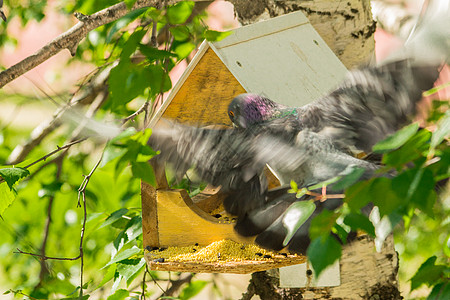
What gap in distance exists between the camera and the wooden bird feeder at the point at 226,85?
1.37 m

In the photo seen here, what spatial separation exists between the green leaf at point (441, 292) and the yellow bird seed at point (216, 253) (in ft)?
1.38

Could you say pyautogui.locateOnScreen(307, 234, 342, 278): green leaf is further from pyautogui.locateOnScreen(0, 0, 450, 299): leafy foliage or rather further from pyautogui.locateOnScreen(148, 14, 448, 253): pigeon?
pyautogui.locateOnScreen(148, 14, 448, 253): pigeon

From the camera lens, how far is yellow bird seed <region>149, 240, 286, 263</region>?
1239 millimetres

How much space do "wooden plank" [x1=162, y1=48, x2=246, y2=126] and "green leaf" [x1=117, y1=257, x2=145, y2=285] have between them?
0.39 m

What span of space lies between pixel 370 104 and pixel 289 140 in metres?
0.19

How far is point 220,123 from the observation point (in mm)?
1544

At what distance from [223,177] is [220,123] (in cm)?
28

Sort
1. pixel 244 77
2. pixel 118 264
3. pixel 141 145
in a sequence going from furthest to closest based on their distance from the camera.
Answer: pixel 118 264 → pixel 244 77 → pixel 141 145

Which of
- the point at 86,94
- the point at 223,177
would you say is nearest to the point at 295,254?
the point at 223,177

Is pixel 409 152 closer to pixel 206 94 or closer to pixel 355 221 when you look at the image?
pixel 355 221

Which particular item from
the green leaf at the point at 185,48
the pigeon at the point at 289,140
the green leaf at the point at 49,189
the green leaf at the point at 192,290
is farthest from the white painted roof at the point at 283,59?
the green leaf at the point at 49,189

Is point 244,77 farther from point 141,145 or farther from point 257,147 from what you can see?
point 141,145

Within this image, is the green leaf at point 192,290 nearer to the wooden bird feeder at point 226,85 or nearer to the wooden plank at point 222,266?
the wooden bird feeder at point 226,85

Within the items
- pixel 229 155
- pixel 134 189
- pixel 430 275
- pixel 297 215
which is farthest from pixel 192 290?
pixel 297 215
